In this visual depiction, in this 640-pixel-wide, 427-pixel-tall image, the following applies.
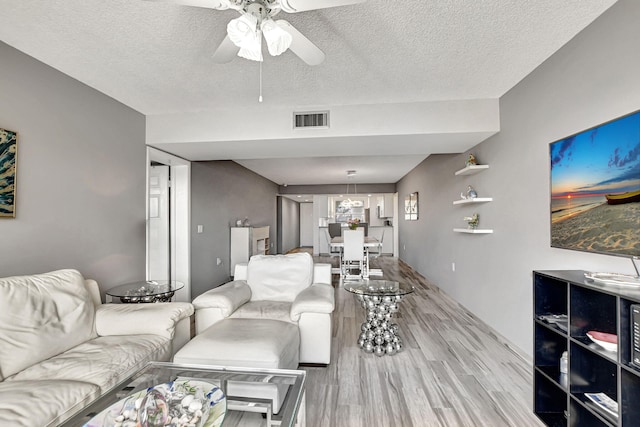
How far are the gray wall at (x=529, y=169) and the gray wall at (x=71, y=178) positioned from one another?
379cm

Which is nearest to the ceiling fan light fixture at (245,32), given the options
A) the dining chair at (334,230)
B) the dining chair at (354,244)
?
the dining chair at (354,244)

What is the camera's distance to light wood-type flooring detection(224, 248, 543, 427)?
184 centimetres

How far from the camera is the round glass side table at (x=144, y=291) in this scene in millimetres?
2629

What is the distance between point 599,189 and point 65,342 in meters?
3.36

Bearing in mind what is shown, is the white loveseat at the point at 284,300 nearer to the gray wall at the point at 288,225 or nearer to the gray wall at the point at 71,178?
the gray wall at the point at 71,178

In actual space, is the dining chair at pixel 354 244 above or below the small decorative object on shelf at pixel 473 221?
below

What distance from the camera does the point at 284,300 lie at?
2.86m

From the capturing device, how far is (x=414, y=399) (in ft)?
6.67

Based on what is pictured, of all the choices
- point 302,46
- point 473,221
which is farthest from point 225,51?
point 473,221

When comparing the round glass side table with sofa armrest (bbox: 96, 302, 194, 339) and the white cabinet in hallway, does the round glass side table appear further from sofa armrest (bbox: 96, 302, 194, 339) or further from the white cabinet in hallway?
the white cabinet in hallway

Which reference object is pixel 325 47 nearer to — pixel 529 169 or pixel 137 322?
pixel 529 169

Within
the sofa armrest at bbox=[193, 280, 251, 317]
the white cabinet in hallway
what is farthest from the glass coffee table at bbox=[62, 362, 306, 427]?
the white cabinet in hallway

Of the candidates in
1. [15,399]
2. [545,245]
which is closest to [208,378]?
[15,399]

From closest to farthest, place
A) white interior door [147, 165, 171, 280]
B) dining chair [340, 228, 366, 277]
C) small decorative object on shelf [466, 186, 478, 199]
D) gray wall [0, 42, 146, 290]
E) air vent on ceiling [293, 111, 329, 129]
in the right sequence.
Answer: gray wall [0, 42, 146, 290]
air vent on ceiling [293, 111, 329, 129]
small decorative object on shelf [466, 186, 478, 199]
white interior door [147, 165, 171, 280]
dining chair [340, 228, 366, 277]
